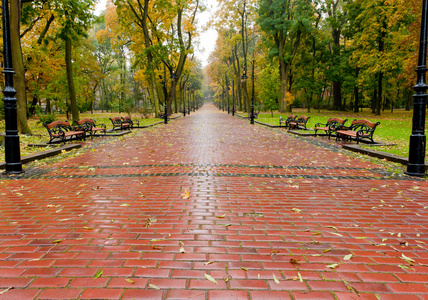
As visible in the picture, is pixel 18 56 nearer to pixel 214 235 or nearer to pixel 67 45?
pixel 67 45

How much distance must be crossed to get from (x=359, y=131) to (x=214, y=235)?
8.71 meters

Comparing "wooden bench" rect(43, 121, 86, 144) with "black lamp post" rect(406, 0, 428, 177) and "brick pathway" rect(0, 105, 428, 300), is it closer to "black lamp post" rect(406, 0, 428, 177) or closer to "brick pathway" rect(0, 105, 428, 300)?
"brick pathway" rect(0, 105, 428, 300)

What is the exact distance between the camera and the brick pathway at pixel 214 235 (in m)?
2.46

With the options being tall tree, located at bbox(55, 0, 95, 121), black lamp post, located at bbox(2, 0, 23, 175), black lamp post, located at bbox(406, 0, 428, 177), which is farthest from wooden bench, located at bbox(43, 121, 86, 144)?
black lamp post, located at bbox(406, 0, 428, 177)

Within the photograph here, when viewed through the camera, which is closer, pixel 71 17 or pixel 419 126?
pixel 419 126

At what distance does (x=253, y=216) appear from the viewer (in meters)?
4.00

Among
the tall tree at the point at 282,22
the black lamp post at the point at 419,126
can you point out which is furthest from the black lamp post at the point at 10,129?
the tall tree at the point at 282,22

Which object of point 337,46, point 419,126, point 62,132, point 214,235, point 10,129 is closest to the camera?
point 214,235

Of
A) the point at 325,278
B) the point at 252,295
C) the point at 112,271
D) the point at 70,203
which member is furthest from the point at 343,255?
the point at 70,203

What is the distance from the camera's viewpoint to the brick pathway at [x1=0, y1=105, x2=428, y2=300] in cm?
246

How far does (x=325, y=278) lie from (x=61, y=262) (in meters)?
2.47

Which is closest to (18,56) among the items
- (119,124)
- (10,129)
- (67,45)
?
(67,45)

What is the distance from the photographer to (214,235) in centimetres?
341

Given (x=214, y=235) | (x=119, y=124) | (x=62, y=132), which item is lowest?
(x=214, y=235)
